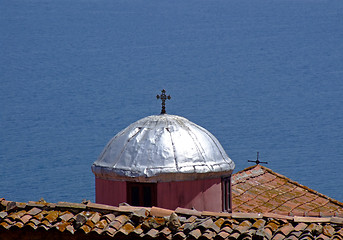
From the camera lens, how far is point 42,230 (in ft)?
48.0

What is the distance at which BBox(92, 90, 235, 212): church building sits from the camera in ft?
59.3

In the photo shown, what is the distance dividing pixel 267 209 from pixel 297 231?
31.9 feet

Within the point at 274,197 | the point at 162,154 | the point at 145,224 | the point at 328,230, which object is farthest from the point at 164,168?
the point at 274,197

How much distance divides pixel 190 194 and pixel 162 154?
927mm

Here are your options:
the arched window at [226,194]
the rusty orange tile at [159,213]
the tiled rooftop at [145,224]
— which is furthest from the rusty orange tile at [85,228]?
the arched window at [226,194]

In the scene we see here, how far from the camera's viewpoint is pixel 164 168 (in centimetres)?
1806

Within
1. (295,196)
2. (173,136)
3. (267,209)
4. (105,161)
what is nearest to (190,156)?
(173,136)

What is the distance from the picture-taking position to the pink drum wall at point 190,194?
59.2ft

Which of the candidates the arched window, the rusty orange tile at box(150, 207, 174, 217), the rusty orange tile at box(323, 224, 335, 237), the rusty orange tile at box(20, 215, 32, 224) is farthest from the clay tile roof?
the rusty orange tile at box(323, 224, 335, 237)

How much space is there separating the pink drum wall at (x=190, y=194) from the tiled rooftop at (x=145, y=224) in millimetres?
3240

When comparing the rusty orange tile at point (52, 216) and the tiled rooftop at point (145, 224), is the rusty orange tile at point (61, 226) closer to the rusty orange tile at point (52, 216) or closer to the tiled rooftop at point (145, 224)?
the tiled rooftop at point (145, 224)

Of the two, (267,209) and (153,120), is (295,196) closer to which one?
(267,209)

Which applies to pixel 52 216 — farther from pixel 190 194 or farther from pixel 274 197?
pixel 274 197

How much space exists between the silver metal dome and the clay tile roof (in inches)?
166
